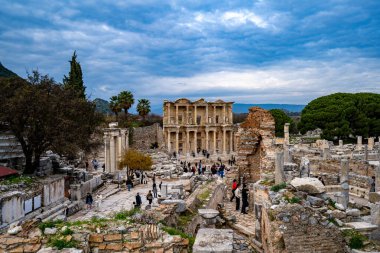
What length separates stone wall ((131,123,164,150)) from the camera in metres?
69.9

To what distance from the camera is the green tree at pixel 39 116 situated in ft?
60.4

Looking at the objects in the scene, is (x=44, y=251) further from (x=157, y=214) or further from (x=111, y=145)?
(x=111, y=145)

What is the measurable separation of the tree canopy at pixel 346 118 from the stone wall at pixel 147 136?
2709 cm

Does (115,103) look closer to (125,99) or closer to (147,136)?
(125,99)

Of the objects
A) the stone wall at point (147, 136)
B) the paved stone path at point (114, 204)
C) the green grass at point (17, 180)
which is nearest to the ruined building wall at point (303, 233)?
the paved stone path at point (114, 204)

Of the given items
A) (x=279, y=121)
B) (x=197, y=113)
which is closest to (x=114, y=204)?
(x=197, y=113)

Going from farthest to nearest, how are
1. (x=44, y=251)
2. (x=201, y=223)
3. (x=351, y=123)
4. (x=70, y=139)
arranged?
(x=351, y=123) → (x=70, y=139) → (x=201, y=223) → (x=44, y=251)

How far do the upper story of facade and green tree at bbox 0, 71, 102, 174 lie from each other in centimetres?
4388

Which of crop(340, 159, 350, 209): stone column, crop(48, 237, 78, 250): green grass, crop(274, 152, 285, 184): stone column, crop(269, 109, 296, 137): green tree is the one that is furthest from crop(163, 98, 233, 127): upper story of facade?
crop(48, 237, 78, 250): green grass

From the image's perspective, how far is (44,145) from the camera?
66.4 feet

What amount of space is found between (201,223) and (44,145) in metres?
11.8

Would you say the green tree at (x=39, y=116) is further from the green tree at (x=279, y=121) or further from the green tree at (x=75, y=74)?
the green tree at (x=279, y=121)

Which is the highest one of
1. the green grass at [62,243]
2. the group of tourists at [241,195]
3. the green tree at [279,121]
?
the green tree at [279,121]

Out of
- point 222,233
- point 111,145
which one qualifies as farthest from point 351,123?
point 222,233
